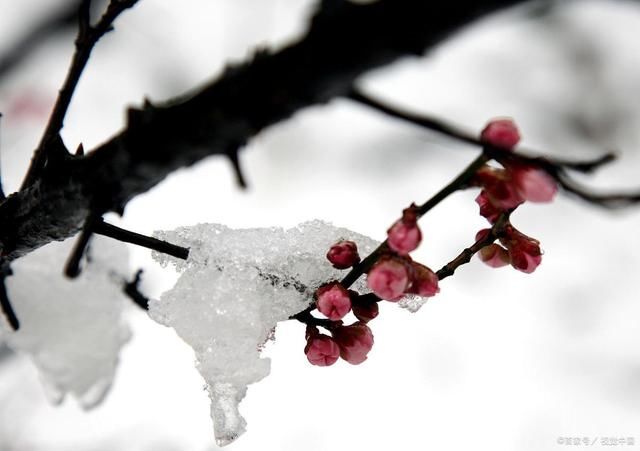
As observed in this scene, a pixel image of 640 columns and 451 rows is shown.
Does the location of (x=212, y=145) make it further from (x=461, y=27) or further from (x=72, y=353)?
(x=72, y=353)

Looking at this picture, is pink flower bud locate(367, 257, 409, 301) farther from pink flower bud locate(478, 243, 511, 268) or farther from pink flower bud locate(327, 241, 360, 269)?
pink flower bud locate(478, 243, 511, 268)

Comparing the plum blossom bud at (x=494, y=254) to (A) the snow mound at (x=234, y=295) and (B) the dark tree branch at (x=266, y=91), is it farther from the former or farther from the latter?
(B) the dark tree branch at (x=266, y=91)

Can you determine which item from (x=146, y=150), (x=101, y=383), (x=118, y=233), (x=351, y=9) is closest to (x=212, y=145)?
(x=146, y=150)

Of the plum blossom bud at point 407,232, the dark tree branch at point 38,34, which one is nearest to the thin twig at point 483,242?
the plum blossom bud at point 407,232

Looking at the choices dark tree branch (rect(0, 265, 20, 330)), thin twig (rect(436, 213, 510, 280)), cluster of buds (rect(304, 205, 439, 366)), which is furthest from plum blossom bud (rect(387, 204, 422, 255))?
dark tree branch (rect(0, 265, 20, 330))

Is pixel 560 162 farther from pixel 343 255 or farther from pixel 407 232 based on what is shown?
pixel 343 255

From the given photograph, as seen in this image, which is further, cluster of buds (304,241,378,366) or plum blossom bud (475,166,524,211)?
cluster of buds (304,241,378,366)
